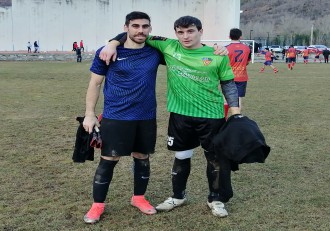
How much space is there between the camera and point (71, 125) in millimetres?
9008

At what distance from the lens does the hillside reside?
81.4 m

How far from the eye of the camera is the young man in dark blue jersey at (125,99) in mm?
4094

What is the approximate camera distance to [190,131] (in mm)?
4312

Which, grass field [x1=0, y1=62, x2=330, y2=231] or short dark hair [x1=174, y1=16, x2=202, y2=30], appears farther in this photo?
grass field [x1=0, y1=62, x2=330, y2=231]

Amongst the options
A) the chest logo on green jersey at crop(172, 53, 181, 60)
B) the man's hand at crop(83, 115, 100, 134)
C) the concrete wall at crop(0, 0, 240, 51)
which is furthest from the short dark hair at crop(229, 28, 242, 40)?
the concrete wall at crop(0, 0, 240, 51)

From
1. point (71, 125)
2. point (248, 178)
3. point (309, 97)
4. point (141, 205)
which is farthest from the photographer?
point (309, 97)

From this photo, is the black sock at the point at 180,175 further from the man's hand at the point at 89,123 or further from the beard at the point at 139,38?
the beard at the point at 139,38

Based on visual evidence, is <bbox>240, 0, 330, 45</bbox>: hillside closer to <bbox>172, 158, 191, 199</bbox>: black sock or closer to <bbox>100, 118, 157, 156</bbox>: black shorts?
<bbox>172, 158, 191, 199</bbox>: black sock

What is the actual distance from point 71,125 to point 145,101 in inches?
201

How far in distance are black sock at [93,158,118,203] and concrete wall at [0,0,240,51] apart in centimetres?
4819

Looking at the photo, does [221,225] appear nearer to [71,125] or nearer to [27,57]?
[71,125]

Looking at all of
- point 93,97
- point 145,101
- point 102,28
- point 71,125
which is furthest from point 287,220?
point 102,28

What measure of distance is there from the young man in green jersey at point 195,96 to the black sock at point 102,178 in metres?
0.58

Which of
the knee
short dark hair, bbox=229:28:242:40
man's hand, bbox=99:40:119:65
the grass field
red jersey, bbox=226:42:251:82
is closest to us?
man's hand, bbox=99:40:119:65
